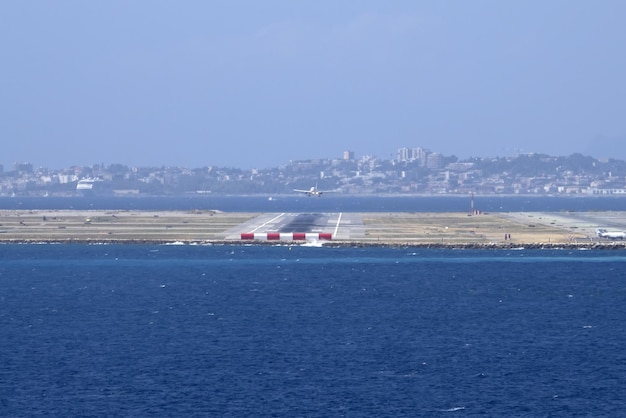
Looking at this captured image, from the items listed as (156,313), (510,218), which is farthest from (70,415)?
(510,218)

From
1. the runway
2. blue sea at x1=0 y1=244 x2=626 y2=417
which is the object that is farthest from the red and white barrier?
blue sea at x1=0 y1=244 x2=626 y2=417

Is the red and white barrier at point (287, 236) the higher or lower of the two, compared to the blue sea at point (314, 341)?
higher

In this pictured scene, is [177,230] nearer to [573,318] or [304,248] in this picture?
[304,248]

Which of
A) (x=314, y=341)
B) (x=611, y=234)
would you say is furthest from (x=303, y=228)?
(x=314, y=341)

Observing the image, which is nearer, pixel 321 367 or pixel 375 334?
pixel 321 367

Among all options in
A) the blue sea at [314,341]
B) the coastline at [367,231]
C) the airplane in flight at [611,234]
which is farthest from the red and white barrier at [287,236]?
the blue sea at [314,341]

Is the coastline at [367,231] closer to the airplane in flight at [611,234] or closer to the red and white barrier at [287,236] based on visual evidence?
the red and white barrier at [287,236]

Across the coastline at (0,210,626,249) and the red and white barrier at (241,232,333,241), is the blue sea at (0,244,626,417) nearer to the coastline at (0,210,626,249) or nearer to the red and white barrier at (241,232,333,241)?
the coastline at (0,210,626,249)

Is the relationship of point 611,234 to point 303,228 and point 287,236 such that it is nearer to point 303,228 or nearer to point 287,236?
point 287,236

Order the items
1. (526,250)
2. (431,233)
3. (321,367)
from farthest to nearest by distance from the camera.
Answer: (431,233), (526,250), (321,367)
